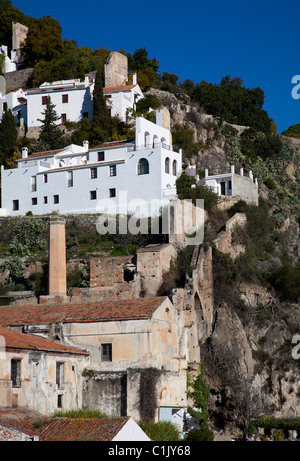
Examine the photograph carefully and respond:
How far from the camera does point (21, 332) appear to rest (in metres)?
39.8

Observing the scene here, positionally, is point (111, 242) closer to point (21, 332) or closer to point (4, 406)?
point (21, 332)

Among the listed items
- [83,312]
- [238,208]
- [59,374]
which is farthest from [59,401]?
[238,208]

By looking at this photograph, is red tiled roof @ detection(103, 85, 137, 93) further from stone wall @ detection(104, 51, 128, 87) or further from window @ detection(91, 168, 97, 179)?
window @ detection(91, 168, 97, 179)

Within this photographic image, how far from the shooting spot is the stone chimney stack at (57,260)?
46.9 m

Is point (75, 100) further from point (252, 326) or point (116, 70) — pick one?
point (252, 326)

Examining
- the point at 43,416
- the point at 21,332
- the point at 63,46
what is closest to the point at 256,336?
the point at 21,332

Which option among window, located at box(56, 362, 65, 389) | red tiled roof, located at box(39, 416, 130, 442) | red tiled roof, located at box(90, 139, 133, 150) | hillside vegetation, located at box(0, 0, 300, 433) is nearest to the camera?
red tiled roof, located at box(39, 416, 130, 442)

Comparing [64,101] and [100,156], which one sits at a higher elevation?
[64,101]

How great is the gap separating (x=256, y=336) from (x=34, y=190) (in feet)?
61.4

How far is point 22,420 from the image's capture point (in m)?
32.2

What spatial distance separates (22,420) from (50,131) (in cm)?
3823

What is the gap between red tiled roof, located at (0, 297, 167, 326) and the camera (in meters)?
39.0

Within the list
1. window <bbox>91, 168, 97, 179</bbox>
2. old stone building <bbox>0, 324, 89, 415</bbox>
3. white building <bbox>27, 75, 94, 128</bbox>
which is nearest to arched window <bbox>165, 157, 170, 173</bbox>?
window <bbox>91, 168, 97, 179</bbox>
